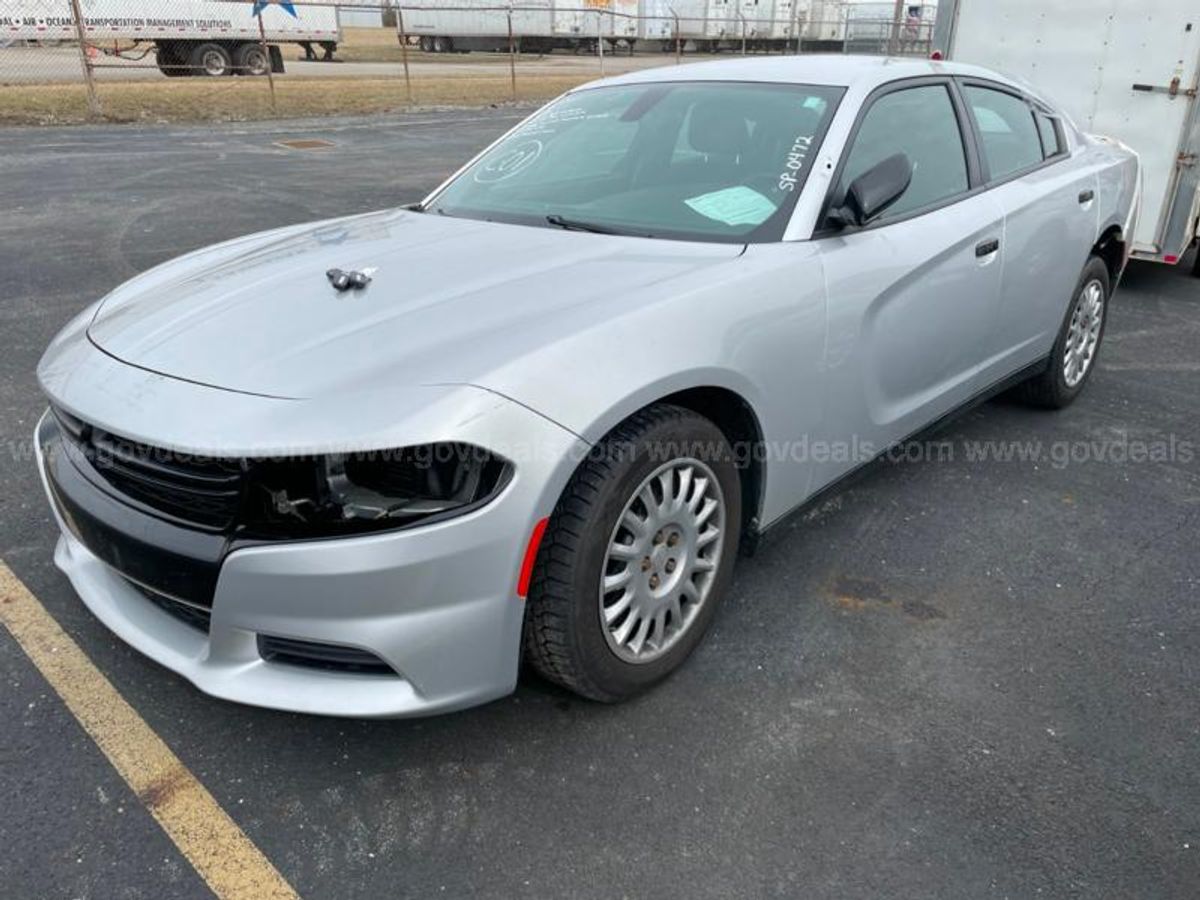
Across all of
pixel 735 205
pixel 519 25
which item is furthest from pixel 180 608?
pixel 519 25

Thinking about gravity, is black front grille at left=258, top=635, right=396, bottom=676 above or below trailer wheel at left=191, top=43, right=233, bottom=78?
above

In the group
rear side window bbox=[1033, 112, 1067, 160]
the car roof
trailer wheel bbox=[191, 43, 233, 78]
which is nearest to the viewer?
the car roof

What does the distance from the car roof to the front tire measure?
1.51m

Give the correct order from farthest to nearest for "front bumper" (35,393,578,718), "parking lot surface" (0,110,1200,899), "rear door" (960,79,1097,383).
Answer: "rear door" (960,79,1097,383) → "parking lot surface" (0,110,1200,899) → "front bumper" (35,393,578,718)

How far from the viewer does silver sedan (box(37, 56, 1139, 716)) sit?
2.03 meters

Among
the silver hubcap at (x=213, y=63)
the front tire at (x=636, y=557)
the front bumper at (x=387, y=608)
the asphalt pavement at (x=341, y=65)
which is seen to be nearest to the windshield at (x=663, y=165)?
the front tire at (x=636, y=557)

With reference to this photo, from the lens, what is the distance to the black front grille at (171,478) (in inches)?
80.7

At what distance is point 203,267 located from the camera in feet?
9.91

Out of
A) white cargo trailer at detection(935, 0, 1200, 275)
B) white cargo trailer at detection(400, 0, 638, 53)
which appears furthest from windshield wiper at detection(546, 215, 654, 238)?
white cargo trailer at detection(400, 0, 638, 53)

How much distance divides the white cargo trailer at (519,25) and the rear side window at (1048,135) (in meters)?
33.4

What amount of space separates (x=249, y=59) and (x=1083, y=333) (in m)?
26.2

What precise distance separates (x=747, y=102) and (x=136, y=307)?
2.08 metres

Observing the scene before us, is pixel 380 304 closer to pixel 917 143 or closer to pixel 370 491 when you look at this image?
pixel 370 491

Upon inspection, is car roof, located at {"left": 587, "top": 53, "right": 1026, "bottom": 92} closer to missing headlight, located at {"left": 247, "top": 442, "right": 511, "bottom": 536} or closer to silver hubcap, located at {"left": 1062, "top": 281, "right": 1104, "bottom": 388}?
silver hubcap, located at {"left": 1062, "top": 281, "right": 1104, "bottom": 388}
